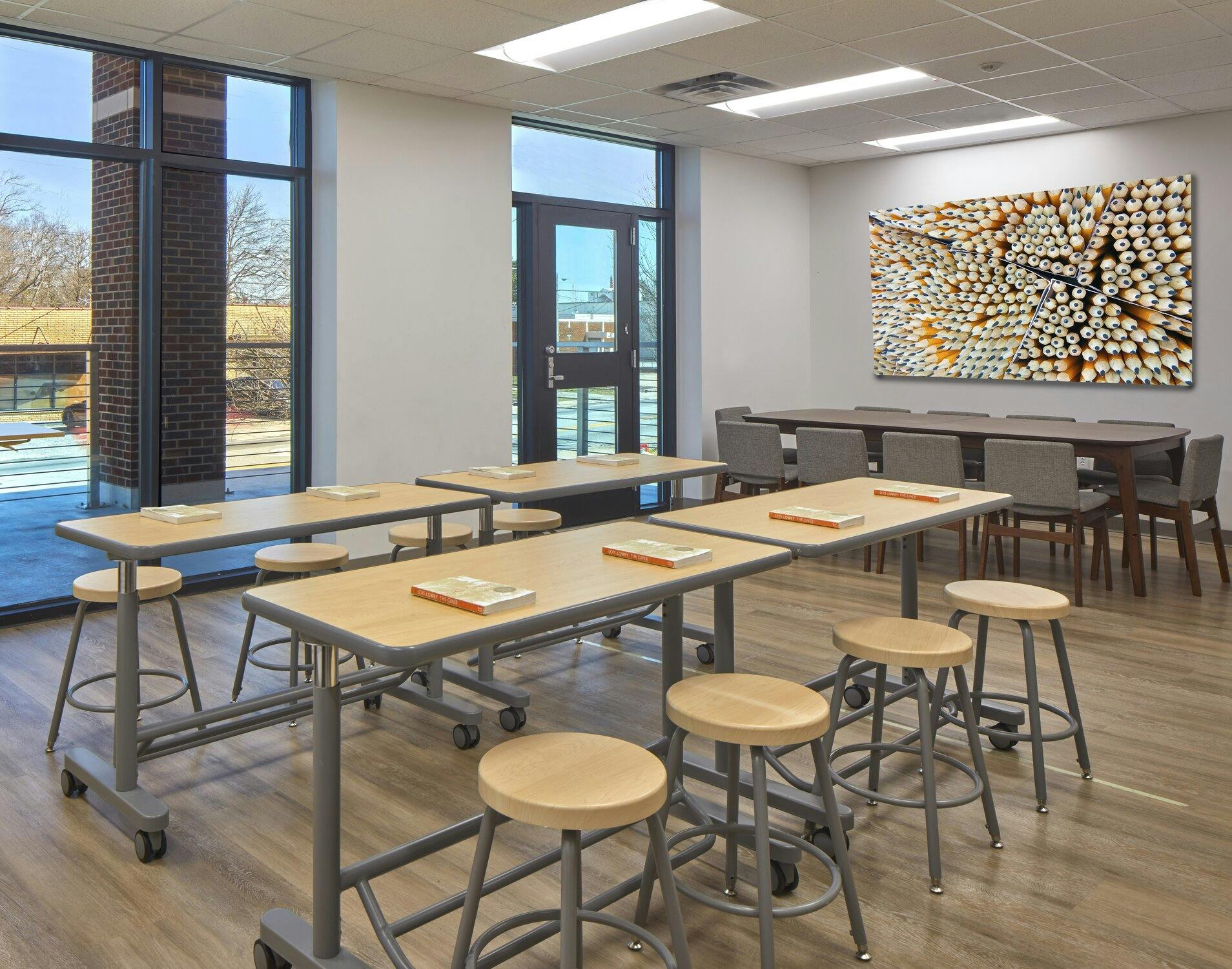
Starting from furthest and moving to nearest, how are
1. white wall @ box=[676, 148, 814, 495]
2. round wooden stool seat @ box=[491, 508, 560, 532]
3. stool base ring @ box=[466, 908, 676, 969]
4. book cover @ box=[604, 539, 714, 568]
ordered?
white wall @ box=[676, 148, 814, 495]
round wooden stool seat @ box=[491, 508, 560, 532]
book cover @ box=[604, 539, 714, 568]
stool base ring @ box=[466, 908, 676, 969]

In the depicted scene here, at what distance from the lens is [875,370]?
860cm

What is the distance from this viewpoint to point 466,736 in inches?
139

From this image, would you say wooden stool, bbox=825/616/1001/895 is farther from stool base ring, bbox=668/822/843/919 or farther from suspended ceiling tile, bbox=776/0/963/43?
suspended ceiling tile, bbox=776/0/963/43

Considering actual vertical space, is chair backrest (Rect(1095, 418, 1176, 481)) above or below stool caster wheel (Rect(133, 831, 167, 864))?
above

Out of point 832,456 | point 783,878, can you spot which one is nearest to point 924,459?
point 832,456

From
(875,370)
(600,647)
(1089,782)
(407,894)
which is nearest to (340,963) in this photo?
(407,894)

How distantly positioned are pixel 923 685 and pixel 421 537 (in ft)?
7.52

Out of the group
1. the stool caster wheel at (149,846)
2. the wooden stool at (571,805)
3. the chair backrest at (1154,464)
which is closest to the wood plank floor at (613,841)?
the stool caster wheel at (149,846)

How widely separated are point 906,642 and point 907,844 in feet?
1.82

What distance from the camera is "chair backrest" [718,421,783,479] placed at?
6.76 m

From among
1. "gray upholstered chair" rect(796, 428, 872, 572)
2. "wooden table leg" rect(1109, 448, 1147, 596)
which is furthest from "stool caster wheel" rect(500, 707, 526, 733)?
"wooden table leg" rect(1109, 448, 1147, 596)

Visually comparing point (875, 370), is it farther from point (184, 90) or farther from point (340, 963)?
point (340, 963)

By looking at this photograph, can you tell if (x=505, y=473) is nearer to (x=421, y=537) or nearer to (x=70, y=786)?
(x=421, y=537)

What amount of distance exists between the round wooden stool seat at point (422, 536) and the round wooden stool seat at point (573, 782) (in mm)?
2244
